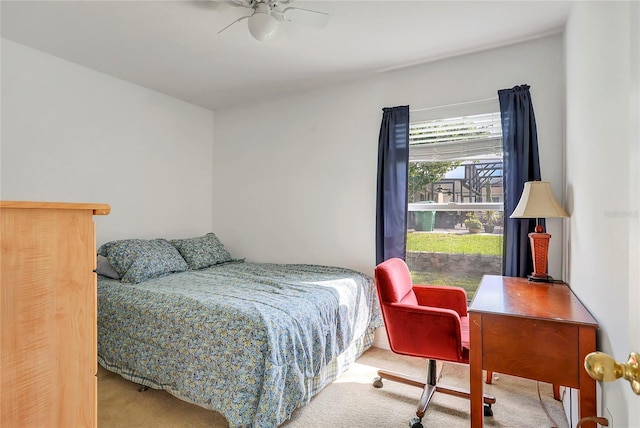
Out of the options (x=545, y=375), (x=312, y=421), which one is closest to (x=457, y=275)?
(x=545, y=375)

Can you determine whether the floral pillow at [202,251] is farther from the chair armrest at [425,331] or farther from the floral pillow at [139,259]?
the chair armrest at [425,331]

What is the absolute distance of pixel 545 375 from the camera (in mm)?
1420

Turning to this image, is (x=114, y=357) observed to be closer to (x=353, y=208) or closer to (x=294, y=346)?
(x=294, y=346)

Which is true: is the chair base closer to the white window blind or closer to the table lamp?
the table lamp

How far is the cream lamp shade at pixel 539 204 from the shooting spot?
6.71 ft

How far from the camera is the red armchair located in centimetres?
189

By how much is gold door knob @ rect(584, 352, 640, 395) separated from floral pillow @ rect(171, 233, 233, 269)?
10.4 feet

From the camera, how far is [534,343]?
144 centimetres

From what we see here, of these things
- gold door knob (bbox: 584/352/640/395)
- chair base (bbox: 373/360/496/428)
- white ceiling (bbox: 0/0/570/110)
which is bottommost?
chair base (bbox: 373/360/496/428)

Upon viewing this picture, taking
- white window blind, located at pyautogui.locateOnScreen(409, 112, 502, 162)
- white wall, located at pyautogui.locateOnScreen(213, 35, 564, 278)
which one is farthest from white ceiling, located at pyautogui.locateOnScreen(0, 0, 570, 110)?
white window blind, located at pyautogui.locateOnScreen(409, 112, 502, 162)

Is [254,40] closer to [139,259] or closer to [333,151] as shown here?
[333,151]

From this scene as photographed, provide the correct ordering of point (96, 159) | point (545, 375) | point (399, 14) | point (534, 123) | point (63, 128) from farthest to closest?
point (96, 159) < point (63, 128) < point (534, 123) < point (399, 14) < point (545, 375)

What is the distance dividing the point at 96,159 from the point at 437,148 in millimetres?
3047

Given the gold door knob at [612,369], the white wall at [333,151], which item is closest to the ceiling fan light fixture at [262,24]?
the white wall at [333,151]
